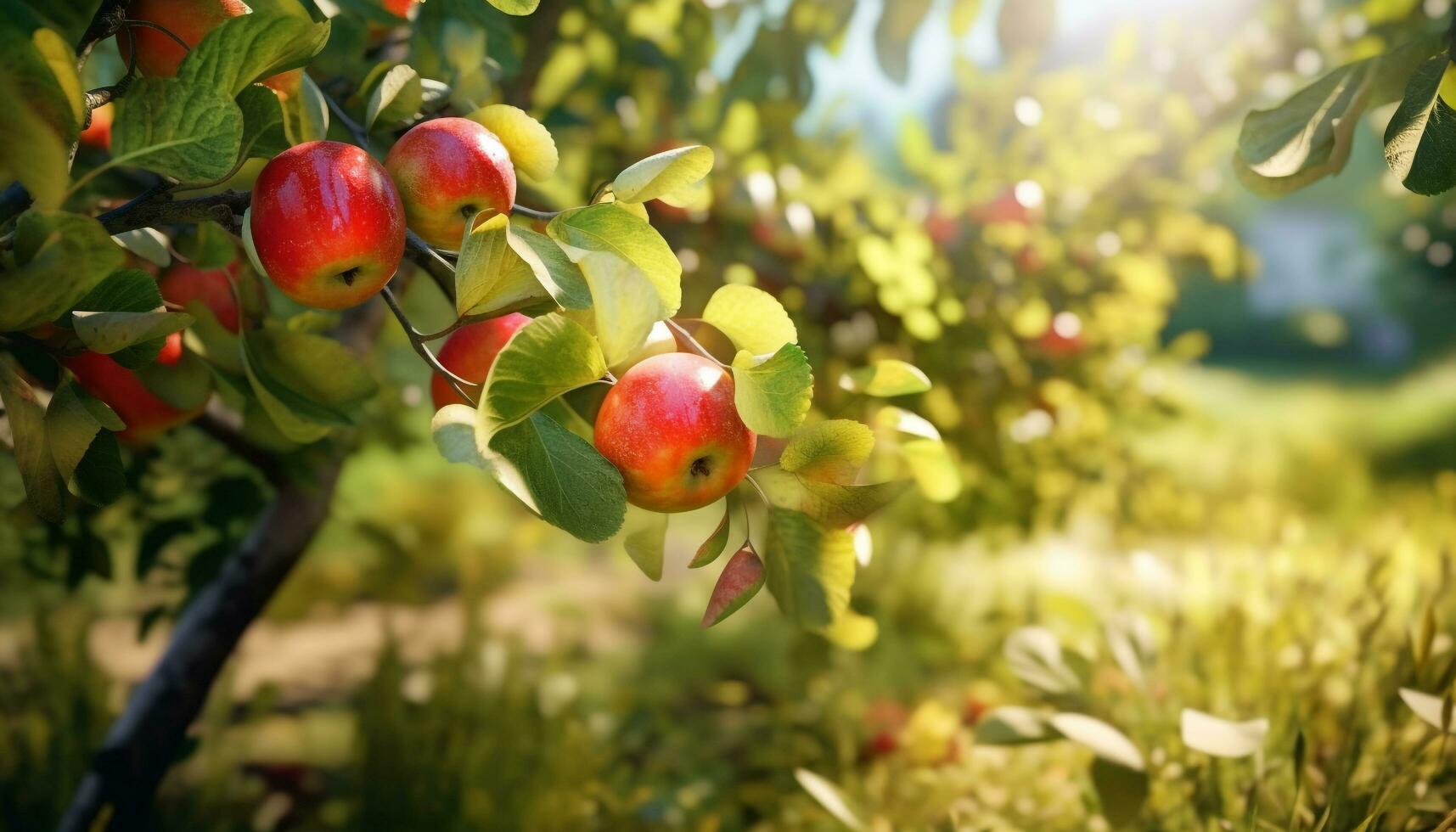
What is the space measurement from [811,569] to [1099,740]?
1.23 feet

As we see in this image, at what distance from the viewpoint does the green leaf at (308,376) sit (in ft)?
1.98

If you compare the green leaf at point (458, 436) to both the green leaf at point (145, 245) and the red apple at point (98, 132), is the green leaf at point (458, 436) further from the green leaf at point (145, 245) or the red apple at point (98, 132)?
the red apple at point (98, 132)

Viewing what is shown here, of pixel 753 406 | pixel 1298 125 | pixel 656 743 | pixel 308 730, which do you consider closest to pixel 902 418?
pixel 753 406

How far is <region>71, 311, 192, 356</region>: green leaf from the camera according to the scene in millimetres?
475

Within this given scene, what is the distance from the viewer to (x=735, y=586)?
0.49 m

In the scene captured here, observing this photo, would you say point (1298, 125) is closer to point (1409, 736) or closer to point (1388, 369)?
point (1409, 736)

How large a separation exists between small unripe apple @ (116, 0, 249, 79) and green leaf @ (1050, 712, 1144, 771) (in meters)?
0.74

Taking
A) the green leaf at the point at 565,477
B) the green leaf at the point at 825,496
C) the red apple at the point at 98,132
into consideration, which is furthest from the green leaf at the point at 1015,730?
the red apple at the point at 98,132

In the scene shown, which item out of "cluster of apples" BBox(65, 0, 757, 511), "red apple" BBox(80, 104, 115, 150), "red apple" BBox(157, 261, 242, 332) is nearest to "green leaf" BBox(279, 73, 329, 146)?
"cluster of apples" BBox(65, 0, 757, 511)

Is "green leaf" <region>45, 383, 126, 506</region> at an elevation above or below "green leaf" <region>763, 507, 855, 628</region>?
below

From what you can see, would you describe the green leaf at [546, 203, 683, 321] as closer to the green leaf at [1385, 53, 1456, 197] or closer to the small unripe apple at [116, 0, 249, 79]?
the small unripe apple at [116, 0, 249, 79]

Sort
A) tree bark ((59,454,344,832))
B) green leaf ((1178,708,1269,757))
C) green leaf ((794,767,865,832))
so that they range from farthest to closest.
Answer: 1. tree bark ((59,454,344,832))
2. green leaf ((794,767,865,832))
3. green leaf ((1178,708,1269,757))

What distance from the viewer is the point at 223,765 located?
1.50 m

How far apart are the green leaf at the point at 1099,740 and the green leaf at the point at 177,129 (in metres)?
0.69
